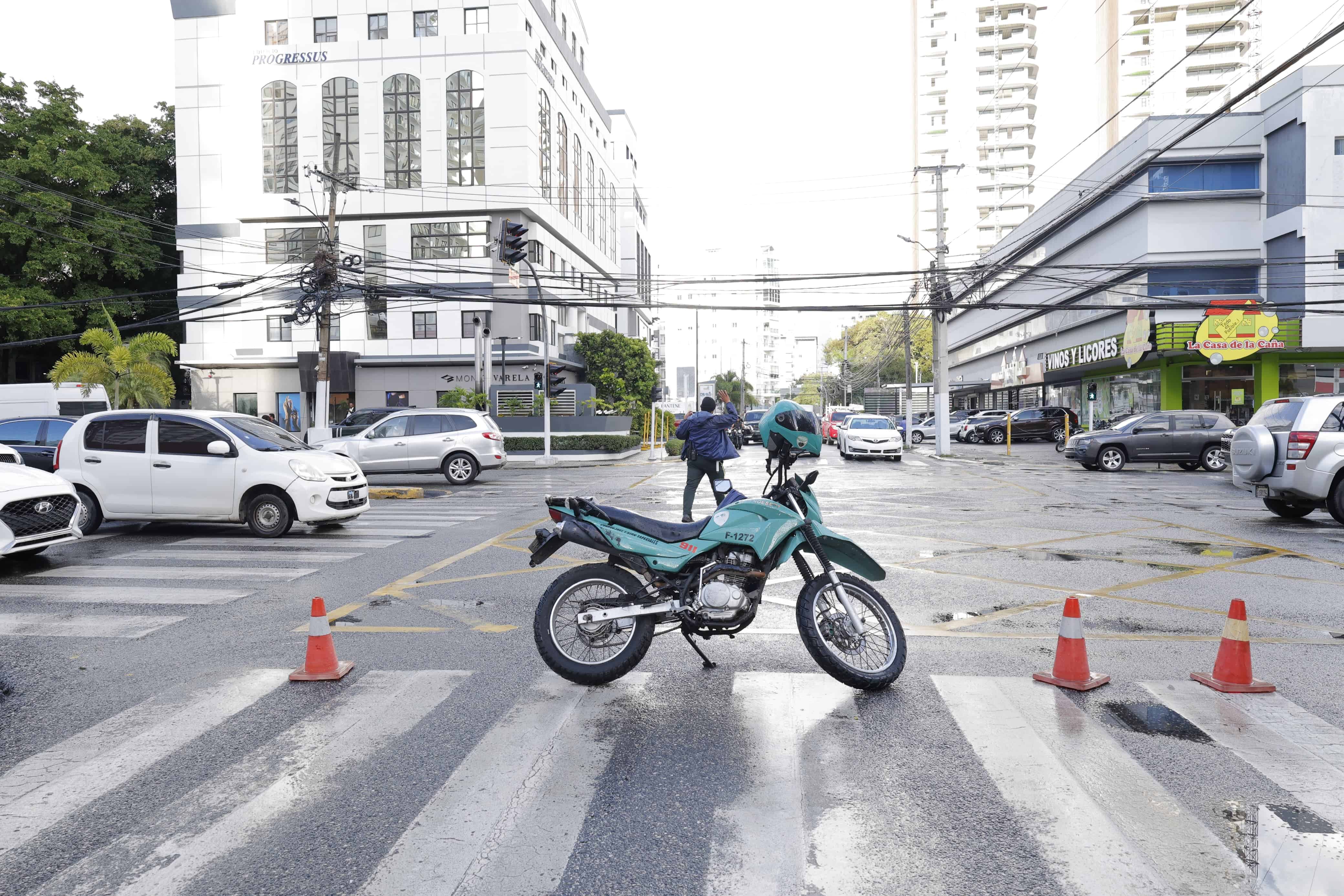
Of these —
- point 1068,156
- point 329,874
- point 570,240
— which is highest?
point 1068,156

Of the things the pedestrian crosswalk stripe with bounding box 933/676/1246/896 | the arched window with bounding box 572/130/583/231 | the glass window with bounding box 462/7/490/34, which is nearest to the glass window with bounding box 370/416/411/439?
the pedestrian crosswalk stripe with bounding box 933/676/1246/896

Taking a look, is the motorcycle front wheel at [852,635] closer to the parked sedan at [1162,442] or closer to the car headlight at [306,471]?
the car headlight at [306,471]

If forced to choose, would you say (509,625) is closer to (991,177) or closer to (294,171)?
(294,171)

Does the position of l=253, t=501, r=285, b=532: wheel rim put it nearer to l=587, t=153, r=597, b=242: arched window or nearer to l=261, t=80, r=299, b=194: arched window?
l=261, t=80, r=299, b=194: arched window

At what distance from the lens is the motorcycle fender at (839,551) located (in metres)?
5.55

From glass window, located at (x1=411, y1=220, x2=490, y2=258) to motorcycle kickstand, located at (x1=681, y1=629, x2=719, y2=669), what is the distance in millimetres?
40761

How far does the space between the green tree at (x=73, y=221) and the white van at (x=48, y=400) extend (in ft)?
41.5

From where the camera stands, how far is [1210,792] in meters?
3.95

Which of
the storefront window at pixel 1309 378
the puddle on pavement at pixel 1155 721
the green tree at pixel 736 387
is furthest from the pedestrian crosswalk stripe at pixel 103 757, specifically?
the green tree at pixel 736 387

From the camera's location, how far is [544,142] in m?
47.0

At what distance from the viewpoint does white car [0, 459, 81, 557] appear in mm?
8828

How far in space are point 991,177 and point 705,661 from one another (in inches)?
3683

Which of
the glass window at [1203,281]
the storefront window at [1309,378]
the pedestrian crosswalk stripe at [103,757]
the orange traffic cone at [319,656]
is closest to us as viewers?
the pedestrian crosswalk stripe at [103,757]

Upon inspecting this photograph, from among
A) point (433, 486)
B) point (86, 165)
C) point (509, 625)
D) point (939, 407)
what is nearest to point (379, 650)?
point (509, 625)
